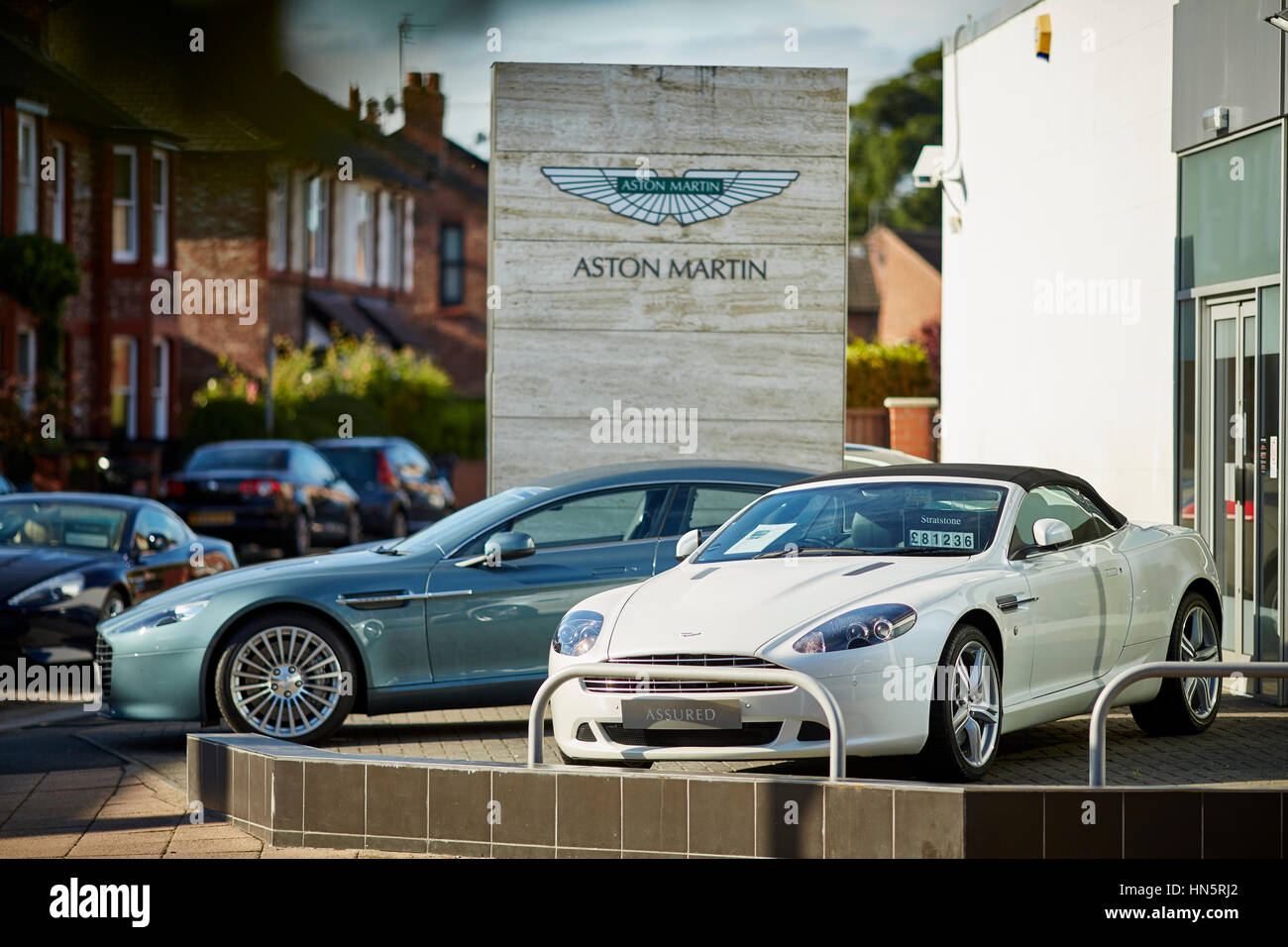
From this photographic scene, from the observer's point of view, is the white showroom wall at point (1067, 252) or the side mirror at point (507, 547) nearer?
the side mirror at point (507, 547)

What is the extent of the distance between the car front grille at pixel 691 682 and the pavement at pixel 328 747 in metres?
0.48

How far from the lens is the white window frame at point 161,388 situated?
40.8 meters

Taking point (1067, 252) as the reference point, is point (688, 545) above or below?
below

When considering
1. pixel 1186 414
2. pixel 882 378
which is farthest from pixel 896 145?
pixel 1186 414

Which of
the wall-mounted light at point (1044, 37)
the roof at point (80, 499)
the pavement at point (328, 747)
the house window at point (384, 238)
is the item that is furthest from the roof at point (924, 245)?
the pavement at point (328, 747)

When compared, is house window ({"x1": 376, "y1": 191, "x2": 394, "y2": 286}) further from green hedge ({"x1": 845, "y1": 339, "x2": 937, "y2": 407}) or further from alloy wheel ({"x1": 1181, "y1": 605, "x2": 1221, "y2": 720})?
alloy wheel ({"x1": 1181, "y1": 605, "x2": 1221, "y2": 720})

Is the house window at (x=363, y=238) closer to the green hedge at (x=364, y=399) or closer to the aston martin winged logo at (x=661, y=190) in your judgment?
the green hedge at (x=364, y=399)

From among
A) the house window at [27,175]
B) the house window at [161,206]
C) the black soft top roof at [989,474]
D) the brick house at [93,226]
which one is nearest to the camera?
the black soft top roof at [989,474]

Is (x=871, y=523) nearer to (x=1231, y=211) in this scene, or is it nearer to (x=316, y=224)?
(x=1231, y=211)

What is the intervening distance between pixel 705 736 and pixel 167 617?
377cm

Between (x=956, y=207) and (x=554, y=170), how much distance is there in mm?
5929

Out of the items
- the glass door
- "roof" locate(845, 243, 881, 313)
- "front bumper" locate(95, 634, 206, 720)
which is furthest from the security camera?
"roof" locate(845, 243, 881, 313)

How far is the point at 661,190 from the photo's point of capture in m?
14.3

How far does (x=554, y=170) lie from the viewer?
14.3m
